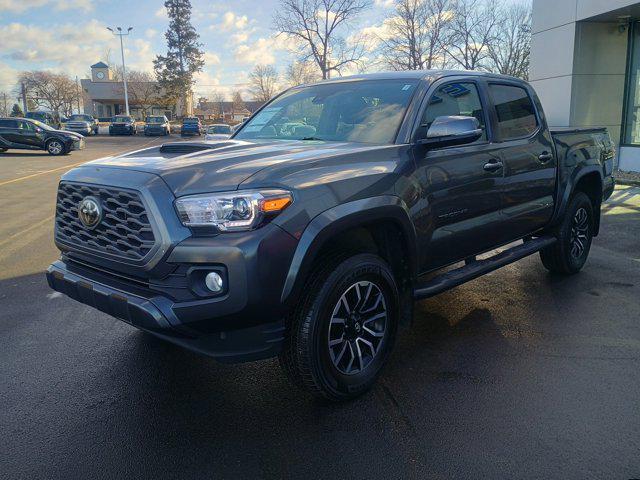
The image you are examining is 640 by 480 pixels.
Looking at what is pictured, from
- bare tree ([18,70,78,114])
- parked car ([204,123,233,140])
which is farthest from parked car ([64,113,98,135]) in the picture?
bare tree ([18,70,78,114])

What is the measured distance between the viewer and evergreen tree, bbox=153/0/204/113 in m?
71.4

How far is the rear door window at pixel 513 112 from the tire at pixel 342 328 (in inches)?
78.1

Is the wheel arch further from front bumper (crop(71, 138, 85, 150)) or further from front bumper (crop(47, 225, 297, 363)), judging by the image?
front bumper (crop(71, 138, 85, 150))

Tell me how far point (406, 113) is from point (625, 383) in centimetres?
229

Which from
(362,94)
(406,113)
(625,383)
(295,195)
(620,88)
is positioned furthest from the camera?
(620,88)

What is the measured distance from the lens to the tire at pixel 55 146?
24372 mm

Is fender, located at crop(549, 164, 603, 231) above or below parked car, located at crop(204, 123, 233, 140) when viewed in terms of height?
below

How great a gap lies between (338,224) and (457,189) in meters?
1.27

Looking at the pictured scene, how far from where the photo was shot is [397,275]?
3.71 m

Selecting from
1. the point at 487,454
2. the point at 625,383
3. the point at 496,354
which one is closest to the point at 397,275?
the point at 496,354

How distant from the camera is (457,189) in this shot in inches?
153

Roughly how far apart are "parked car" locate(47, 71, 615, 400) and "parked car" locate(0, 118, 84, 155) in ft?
74.7

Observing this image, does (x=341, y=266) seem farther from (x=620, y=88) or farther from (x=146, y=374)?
(x=620, y=88)

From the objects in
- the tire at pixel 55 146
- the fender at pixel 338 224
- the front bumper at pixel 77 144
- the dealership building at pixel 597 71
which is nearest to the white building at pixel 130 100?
the front bumper at pixel 77 144
